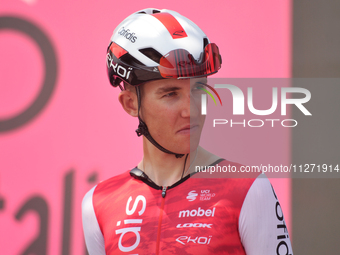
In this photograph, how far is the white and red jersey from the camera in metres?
1.81

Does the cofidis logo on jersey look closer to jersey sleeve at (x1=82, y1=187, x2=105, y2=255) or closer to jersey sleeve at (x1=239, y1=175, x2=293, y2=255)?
jersey sleeve at (x1=239, y1=175, x2=293, y2=255)

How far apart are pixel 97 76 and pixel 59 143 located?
2.30ft

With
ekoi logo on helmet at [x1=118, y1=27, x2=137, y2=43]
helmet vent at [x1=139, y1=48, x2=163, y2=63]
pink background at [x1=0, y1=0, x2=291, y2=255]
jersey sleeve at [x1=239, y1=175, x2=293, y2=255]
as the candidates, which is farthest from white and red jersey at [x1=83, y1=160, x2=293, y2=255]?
pink background at [x1=0, y1=0, x2=291, y2=255]

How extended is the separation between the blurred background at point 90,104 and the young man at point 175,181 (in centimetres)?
120

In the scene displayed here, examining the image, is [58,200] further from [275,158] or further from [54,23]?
[275,158]

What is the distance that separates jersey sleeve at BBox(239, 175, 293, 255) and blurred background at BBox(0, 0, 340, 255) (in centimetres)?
129

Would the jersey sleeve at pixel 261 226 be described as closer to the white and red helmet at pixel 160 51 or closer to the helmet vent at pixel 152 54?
the white and red helmet at pixel 160 51

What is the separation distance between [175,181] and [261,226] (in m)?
0.54

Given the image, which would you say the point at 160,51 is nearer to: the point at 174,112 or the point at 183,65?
the point at 183,65

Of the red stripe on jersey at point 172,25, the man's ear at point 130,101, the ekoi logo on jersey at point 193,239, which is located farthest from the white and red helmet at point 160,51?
the ekoi logo on jersey at point 193,239

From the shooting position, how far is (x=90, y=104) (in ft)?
10.9

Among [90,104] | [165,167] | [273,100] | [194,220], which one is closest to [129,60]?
[165,167]

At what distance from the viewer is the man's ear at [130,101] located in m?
2.07

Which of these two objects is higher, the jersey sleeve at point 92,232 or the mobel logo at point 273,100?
the mobel logo at point 273,100
